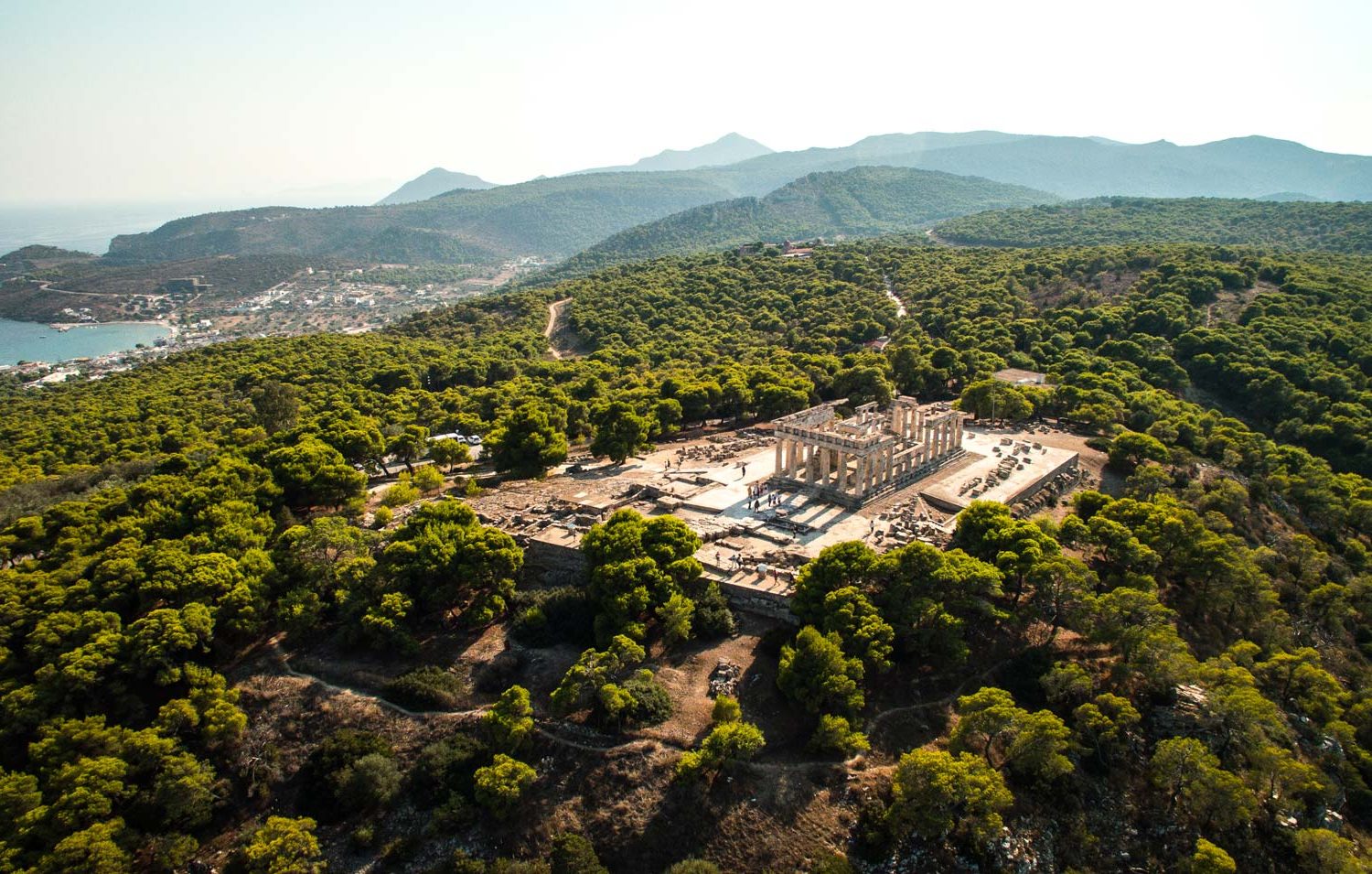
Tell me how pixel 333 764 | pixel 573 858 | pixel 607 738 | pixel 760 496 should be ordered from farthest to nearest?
pixel 760 496 < pixel 607 738 < pixel 333 764 < pixel 573 858

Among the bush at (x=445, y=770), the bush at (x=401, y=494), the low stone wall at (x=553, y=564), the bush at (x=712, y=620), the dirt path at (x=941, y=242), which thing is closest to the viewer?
the bush at (x=445, y=770)

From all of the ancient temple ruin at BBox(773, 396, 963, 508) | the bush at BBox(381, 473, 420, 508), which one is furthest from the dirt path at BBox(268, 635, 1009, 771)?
the ancient temple ruin at BBox(773, 396, 963, 508)

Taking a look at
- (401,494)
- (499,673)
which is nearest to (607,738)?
(499,673)

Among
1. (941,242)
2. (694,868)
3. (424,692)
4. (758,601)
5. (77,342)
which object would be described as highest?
(941,242)

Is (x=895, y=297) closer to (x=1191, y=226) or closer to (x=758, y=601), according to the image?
(x=758, y=601)

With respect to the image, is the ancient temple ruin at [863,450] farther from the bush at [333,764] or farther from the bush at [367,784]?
the bush at [367,784]

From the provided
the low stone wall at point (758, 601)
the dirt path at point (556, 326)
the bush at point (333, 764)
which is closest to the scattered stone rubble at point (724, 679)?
the low stone wall at point (758, 601)
